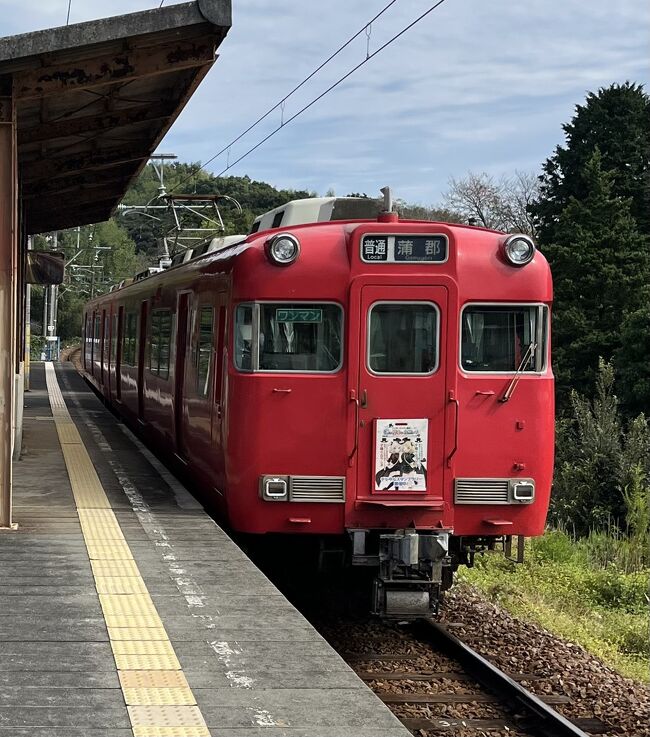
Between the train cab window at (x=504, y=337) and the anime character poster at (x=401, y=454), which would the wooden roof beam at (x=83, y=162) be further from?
the anime character poster at (x=401, y=454)

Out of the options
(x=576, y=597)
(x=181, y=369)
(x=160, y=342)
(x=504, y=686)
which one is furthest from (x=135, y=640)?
(x=160, y=342)

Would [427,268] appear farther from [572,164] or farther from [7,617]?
[572,164]

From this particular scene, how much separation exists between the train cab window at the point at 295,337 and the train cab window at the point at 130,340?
8.06 meters

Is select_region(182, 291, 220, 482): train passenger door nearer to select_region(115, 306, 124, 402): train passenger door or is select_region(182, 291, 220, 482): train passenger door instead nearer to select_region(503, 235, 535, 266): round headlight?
select_region(503, 235, 535, 266): round headlight

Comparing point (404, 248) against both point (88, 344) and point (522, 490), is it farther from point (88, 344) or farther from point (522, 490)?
point (88, 344)

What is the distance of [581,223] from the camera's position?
3750 cm

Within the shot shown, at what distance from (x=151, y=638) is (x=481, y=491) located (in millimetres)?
3273

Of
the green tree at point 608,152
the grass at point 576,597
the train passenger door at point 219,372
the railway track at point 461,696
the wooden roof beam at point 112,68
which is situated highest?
the green tree at point 608,152

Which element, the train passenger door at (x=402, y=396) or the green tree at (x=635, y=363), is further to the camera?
the green tree at (x=635, y=363)

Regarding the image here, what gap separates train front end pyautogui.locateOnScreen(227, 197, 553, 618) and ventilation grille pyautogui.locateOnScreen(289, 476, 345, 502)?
1cm

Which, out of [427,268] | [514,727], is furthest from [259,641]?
[427,268]

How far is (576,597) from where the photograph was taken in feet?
39.9

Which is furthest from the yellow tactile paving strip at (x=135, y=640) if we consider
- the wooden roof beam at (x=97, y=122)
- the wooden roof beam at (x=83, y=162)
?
the wooden roof beam at (x=83, y=162)

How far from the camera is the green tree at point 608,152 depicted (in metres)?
39.7
